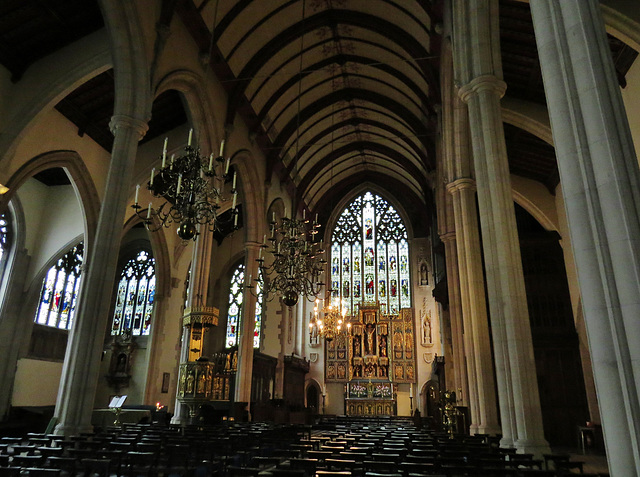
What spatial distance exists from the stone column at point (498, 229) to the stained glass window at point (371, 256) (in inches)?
649

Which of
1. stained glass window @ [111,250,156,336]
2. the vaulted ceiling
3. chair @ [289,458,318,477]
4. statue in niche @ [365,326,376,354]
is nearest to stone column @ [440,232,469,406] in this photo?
the vaulted ceiling

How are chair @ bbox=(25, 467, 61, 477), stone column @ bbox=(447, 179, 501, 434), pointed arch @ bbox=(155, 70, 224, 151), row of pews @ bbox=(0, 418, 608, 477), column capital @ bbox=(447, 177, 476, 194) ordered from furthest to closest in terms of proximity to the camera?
pointed arch @ bbox=(155, 70, 224, 151) → column capital @ bbox=(447, 177, 476, 194) → stone column @ bbox=(447, 179, 501, 434) → row of pews @ bbox=(0, 418, 608, 477) → chair @ bbox=(25, 467, 61, 477)

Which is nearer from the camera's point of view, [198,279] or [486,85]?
[486,85]

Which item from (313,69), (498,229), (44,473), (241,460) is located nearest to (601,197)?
(498,229)

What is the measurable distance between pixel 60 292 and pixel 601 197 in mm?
19270

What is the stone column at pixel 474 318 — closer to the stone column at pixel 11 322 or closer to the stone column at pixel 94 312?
the stone column at pixel 94 312

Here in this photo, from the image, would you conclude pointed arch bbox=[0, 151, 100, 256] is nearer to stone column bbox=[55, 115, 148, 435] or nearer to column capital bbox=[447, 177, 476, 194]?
stone column bbox=[55, 115, 148, 435]

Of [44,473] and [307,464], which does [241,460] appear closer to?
[307,464]

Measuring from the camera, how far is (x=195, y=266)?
41.2 ft

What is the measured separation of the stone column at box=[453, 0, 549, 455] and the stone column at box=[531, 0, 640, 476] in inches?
137

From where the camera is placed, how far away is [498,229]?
7.06 meters

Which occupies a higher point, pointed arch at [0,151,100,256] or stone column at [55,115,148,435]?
pointed arch at [0,151,100,256]

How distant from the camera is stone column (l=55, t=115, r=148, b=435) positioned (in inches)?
283

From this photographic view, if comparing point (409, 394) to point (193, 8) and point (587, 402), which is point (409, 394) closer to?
point (587, 402)
